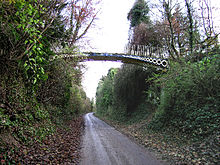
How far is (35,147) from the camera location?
177 inches

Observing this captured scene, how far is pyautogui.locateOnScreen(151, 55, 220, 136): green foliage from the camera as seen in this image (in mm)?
6172

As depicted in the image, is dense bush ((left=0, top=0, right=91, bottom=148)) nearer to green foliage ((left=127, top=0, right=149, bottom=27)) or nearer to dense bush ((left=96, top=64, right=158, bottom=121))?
dense bush ((left=96, top=64, right=158, bottom=121))

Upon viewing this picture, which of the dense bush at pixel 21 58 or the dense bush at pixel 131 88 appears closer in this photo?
the dense bush at pixel 21 58

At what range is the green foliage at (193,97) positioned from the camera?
20.3 ft

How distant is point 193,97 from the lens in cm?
746

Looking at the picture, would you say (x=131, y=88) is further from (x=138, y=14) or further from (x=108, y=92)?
(x=108, y=92)

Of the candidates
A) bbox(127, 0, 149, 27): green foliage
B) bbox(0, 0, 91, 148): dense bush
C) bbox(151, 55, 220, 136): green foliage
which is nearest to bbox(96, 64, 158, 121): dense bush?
bbox(151, 55, 220, 136): green foliage

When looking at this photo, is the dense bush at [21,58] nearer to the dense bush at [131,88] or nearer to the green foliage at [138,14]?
the dense bush at [131,88]

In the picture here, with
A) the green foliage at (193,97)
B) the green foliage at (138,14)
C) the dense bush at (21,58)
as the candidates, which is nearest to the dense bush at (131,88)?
the green foliage at (193,97)

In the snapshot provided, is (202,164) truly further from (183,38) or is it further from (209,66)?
(183,38)

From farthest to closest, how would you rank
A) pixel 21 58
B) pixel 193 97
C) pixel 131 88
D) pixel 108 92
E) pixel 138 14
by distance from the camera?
pixel 108 92 → pixel 138 14 → pixel 131 88 → pixel 193 97 → pixel 21 58

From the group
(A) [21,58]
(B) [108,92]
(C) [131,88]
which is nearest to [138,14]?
(C) [131,88]

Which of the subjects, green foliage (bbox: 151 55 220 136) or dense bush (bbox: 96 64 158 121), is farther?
dense bush (bbox: 96 64 158 121)

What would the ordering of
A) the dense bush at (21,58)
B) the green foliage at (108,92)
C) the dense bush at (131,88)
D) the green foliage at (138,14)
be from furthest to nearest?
the green foliage at (108,92)
the green foliage at (138,14)
the dense bush at (131,88)
the dense bush at (21,58)
